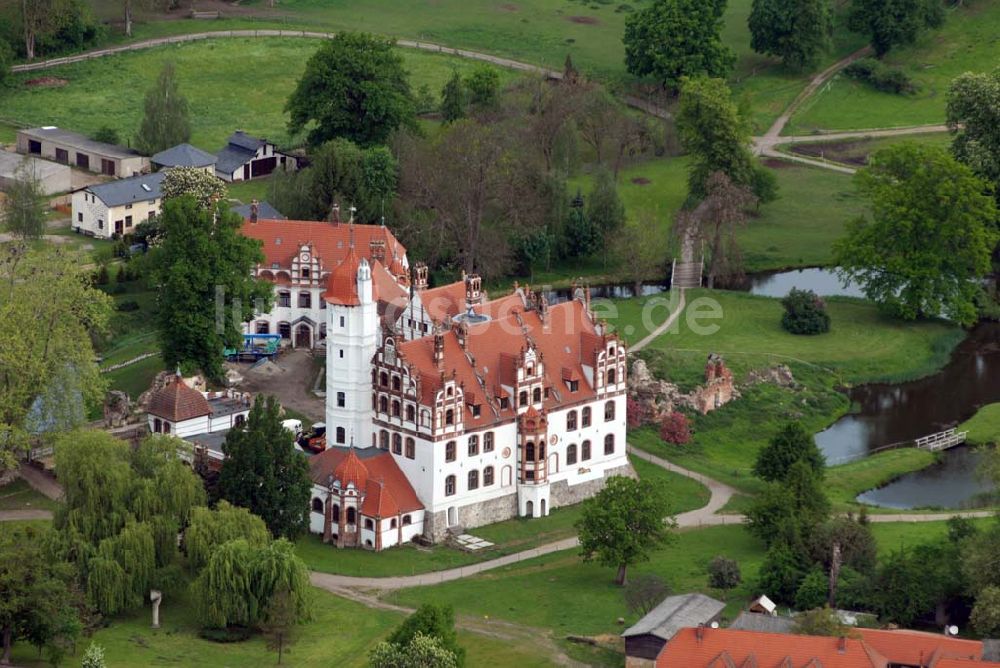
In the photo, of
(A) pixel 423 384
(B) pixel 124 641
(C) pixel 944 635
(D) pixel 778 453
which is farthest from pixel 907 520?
(B) pixel 124 641

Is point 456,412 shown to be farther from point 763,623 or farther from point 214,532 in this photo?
point 763,623

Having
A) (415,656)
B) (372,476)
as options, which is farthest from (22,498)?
(415,656)

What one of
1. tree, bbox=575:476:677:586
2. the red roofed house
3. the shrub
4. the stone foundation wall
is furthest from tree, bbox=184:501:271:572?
the shrub

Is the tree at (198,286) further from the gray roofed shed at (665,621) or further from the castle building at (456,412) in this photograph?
the gray roofed shed at (665,621)

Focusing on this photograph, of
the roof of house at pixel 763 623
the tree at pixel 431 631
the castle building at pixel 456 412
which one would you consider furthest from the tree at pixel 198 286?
the roof of house at pixel 763 623

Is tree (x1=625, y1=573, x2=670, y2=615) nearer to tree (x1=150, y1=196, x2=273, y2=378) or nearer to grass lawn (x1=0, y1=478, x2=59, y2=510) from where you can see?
grass lawn (x1=0, y1=478, x2=59, y2=510)
